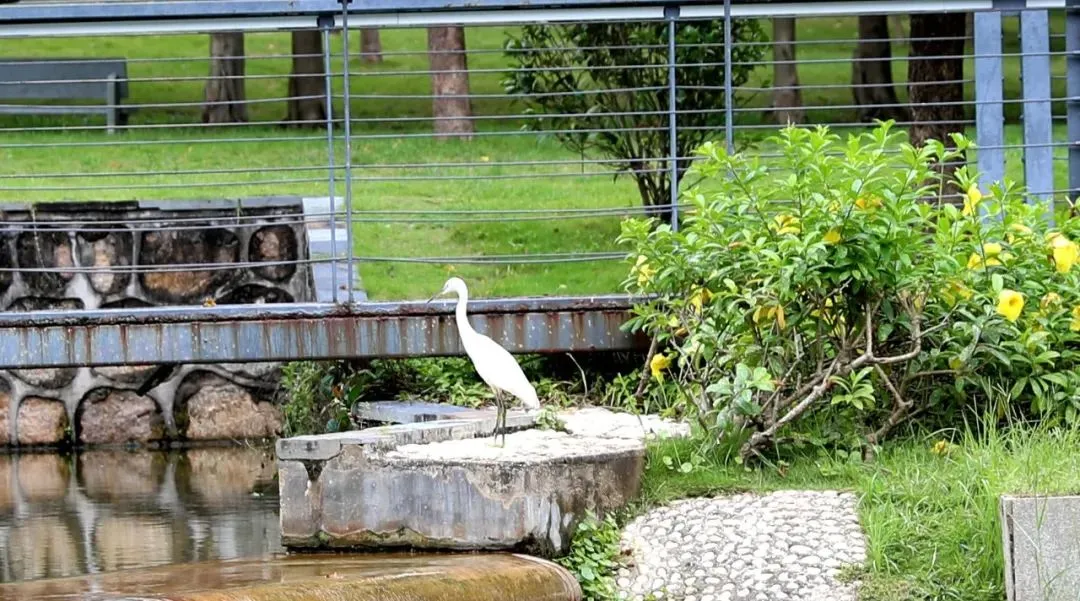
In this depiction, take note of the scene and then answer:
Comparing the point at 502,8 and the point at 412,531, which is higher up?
the point at 502,8

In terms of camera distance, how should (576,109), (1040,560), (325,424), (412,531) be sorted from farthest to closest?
(576,109) → (325,424) → (412,531) → (1040,560)

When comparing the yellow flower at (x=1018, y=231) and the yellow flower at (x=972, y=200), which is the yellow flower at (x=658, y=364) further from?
the yellow flower at (x=1018, y=231)

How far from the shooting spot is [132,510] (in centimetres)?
894

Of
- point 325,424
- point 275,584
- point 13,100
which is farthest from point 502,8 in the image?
point 13,100

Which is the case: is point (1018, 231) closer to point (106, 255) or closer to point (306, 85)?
point (106, 255)

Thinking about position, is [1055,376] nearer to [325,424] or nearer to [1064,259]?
[1064,259]

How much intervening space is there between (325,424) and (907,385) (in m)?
3.89

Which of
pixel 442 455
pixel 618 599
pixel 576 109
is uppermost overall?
pixel 576 109

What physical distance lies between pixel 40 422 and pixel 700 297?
6098 mm

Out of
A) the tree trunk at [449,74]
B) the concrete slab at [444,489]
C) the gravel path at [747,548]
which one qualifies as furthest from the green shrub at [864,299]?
the tree trunk at [449,74]

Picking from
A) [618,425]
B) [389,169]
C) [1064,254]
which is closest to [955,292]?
[1064,254]

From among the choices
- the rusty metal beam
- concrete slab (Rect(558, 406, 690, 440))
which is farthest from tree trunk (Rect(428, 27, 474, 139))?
concrete slab (Rect(558, 406, 690, 440))

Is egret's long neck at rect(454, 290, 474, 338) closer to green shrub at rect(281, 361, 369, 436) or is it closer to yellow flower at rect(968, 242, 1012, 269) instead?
yellow flower at rect(968, 242, 1012, 269)

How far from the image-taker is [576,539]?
22.3 ft
